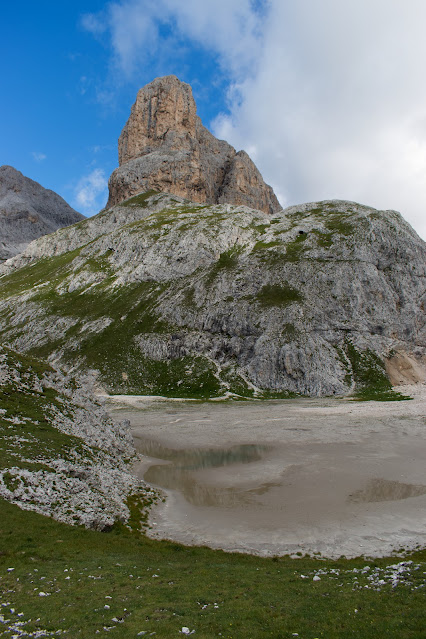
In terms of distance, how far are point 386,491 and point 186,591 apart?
70.3ft

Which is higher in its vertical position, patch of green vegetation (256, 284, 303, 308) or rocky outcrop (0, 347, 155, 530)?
patch of green vegetation (256, 284, 303, 308)

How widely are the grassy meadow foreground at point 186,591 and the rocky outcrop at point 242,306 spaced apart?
7084 cm

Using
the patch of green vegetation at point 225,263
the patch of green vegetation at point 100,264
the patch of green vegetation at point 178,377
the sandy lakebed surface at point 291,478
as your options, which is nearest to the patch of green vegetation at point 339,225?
the patch of green vegetation at point 225,263

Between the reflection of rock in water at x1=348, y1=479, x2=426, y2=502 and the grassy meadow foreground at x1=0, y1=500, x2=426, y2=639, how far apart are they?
8953 millimetres

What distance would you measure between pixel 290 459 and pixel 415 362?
77439mm

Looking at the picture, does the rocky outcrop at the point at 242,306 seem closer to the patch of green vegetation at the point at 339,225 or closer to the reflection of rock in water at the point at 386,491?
the patch of green vegetation at the point at 339,225

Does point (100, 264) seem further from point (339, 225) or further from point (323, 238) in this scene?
point (339, 225)

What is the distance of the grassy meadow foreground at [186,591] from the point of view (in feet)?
41.0

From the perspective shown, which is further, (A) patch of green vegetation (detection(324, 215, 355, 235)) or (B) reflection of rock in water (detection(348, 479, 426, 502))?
(A) patch of green vegetation (detection(324, 215, 355, 235))

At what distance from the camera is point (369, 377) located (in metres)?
90.8

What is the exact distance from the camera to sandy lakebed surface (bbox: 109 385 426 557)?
2378cm

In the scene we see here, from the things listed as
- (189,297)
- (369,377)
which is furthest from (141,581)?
(189,297)

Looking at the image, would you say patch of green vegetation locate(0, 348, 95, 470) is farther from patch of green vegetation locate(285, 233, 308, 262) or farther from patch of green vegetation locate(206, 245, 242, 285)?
patch of green vegetation locate(285, 233, 308, 262)

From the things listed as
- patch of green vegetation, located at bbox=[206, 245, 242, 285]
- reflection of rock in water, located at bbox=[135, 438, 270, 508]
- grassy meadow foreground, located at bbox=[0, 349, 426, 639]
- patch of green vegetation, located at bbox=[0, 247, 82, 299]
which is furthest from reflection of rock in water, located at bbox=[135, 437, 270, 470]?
patch of green vegetation, located at bbox=[0, 247, 82, 299]
